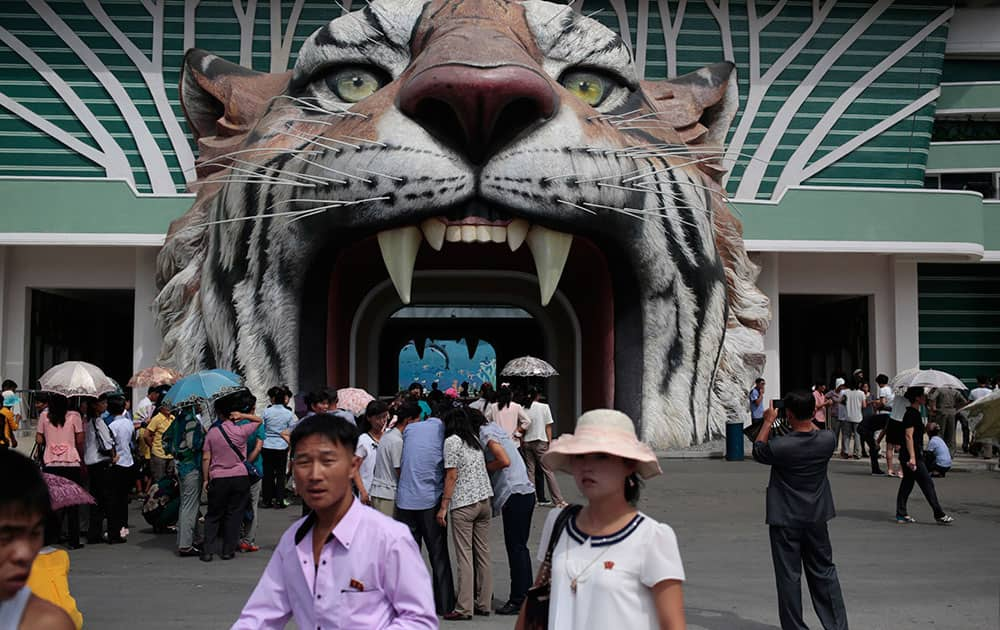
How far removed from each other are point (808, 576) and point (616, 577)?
2.61 m

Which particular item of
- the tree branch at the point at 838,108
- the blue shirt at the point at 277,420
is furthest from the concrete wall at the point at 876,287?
the blue shirt at the point at 277,420

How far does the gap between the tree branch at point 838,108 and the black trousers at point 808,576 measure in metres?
13.2

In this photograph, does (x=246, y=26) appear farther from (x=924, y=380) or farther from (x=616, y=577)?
(x=616, y=577)

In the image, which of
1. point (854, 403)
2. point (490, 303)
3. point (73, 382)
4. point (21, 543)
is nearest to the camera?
point (21, 543)

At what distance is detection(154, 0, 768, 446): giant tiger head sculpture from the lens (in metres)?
7.48

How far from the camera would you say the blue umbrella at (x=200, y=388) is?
6648 mm

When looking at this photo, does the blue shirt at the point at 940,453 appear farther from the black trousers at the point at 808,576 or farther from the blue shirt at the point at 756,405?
the black trousers at the point at 808,576

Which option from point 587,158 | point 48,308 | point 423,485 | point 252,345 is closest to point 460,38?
point 587,158

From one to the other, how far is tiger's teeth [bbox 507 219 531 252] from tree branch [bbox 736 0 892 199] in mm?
10146

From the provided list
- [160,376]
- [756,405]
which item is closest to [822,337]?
[756,405]

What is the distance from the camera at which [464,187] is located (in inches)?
294

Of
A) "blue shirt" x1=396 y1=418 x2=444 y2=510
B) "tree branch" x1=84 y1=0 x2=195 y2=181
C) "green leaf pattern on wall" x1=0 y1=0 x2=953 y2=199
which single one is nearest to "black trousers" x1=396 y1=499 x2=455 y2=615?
"blue shirt" x1=396 y1=418 x2=444 y2=510

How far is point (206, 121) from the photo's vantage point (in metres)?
9.44

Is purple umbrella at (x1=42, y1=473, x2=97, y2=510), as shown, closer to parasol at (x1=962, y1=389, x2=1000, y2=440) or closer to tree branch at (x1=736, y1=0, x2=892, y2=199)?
parasol at (x1=962, y1=389, x2=1000, y2=440)
